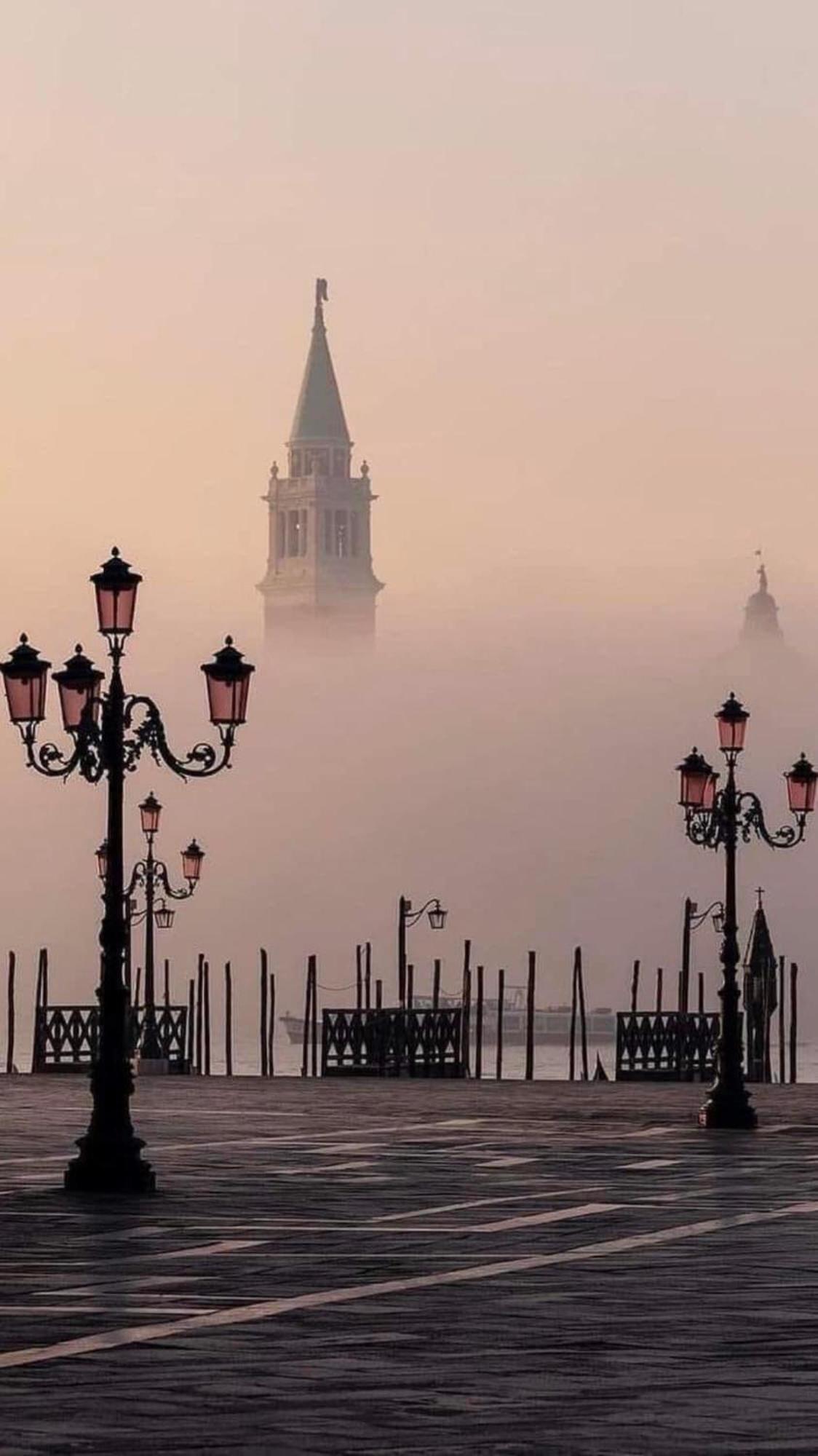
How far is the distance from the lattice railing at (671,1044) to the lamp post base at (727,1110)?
53.8ft

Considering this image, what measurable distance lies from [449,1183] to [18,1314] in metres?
8.72

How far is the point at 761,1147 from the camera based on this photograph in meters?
27.4

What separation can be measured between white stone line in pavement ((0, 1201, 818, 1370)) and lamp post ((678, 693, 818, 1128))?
439 inches

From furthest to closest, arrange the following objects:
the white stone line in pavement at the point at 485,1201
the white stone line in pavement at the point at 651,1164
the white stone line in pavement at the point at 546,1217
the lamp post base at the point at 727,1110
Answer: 1. the lamp post base at the point at 727,1110
2. the white stone line in pavement at the point at 651,1164
3. the white stone line in pavement at the point at 485,1201
4. the white stone line in pavement at the point at 546,1217

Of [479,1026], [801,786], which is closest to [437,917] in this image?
[479,1026]

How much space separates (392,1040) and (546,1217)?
30.2 meters

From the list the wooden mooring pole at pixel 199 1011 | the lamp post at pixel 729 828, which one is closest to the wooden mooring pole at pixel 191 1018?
the wooden mooring pole at pixel 199 1011

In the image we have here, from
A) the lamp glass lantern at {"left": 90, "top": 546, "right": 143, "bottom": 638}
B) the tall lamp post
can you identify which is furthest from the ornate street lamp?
the lamp glass lantern at {"left": 90, "top": 546, "right": 143, "bottom": 638}

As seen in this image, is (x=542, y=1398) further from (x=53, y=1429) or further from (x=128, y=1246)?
(x=128, y=1246)

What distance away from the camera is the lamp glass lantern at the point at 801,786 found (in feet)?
114

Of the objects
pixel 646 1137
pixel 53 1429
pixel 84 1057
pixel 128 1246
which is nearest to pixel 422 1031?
pixel 84 1057

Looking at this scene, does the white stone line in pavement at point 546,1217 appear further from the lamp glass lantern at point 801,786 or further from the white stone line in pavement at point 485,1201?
the lamp glass lantern at point 801,786

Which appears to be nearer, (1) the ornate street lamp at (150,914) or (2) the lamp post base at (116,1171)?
(2) the lamp post base at (116,1171)

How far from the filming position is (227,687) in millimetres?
24078
